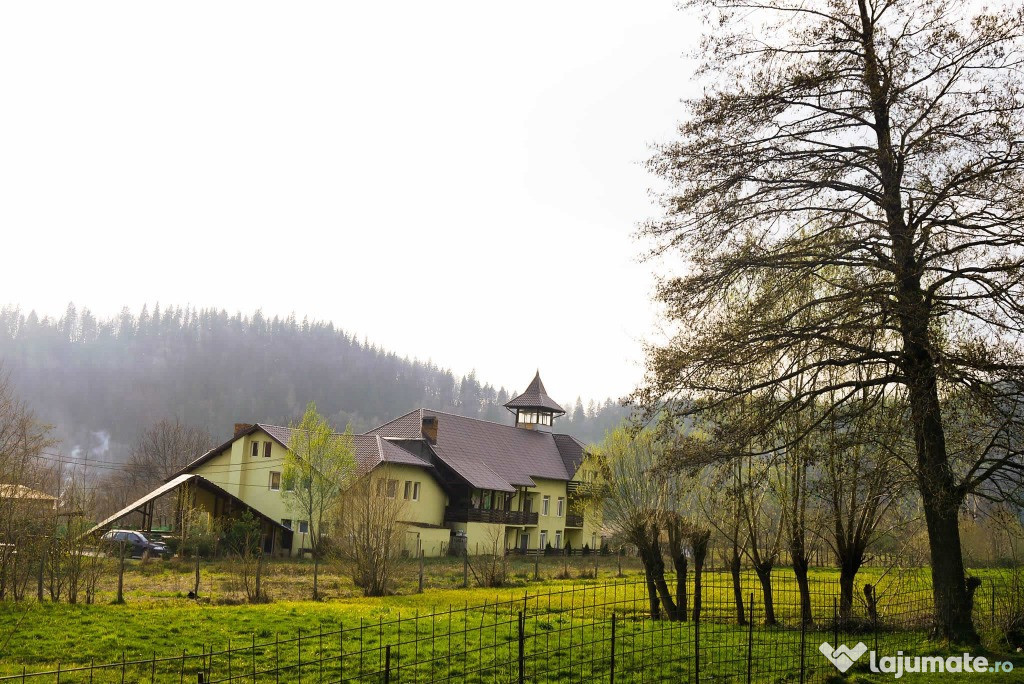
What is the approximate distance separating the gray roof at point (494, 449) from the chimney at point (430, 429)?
248 mm

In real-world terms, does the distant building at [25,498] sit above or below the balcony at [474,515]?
above

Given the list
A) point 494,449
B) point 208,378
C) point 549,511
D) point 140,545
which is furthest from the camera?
point 208,378

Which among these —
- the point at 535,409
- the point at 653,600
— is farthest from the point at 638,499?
the point at 535,409

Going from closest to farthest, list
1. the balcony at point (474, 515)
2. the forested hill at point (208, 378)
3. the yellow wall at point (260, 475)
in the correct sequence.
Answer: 1. the yellow wall at point (260, 475)
2. the balcony at point (474, 515)
3. the forested hill at point (208, 378)

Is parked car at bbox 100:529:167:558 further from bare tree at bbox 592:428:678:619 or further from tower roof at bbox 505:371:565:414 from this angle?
tower roof at bbox 505:371:565:414

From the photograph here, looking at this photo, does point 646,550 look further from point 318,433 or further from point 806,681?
point 318,433

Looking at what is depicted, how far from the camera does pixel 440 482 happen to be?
46875mm

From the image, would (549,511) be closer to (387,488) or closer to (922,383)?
(387,488)

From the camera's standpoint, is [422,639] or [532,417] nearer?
[422,639]

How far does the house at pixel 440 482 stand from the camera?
41531 mm

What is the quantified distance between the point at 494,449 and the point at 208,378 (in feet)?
275

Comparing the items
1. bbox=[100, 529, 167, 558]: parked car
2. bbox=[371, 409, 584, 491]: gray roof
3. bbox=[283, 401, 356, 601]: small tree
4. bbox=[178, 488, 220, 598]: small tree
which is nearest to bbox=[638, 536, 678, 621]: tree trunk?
bbox=[178, 488, 220, 598]: small tree

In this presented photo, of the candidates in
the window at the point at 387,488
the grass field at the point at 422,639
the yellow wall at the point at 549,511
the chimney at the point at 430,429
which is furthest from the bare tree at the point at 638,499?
the yellow wall at the point at 549,511

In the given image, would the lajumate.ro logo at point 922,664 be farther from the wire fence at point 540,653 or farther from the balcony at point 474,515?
the balcony at point 474,515
